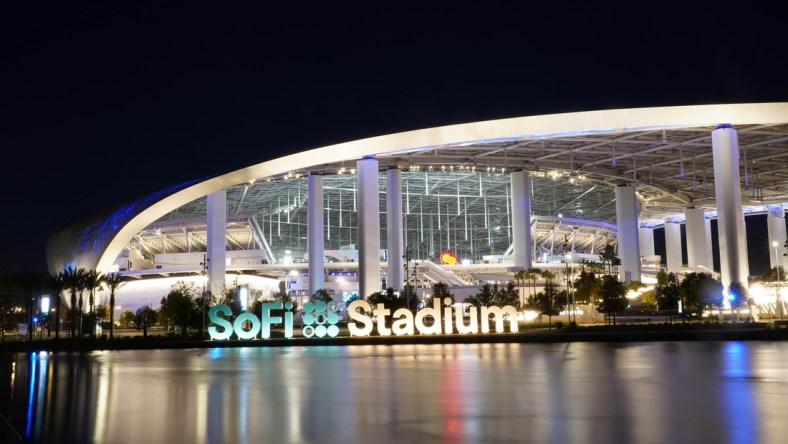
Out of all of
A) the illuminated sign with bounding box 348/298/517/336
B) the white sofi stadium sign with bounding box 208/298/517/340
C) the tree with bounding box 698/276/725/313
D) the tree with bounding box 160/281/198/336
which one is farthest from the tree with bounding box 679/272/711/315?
the tree with bounding box 160/281/198/336

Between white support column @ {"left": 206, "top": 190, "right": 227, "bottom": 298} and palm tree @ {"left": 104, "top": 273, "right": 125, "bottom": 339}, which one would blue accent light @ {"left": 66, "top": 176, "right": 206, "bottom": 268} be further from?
palm tree @ {"left": 104, "top": 273, "right": 125, "bottom": 339}

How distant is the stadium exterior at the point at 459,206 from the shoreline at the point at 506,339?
1369 centimetres

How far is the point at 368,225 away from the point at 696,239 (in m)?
47.4

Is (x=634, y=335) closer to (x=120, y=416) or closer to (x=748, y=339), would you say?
(x=748, y=339)

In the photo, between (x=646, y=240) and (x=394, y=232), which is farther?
(x=646, y=240)

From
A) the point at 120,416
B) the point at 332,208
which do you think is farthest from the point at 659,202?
the point at 120,416

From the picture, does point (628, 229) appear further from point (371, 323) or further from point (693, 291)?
point (371, 323)

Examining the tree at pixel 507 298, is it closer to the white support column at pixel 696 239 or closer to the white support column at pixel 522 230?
the white support column at pixel 522 230

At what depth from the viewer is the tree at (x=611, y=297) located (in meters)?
50.3

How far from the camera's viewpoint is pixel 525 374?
18.0m

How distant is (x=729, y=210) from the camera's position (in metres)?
49.0

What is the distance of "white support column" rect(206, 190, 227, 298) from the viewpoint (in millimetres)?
63750

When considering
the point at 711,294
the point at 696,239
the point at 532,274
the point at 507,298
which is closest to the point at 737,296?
the point at 711,294

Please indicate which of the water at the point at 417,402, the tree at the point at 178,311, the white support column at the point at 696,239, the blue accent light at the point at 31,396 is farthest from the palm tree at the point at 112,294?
the white support column at the point at 696,239
